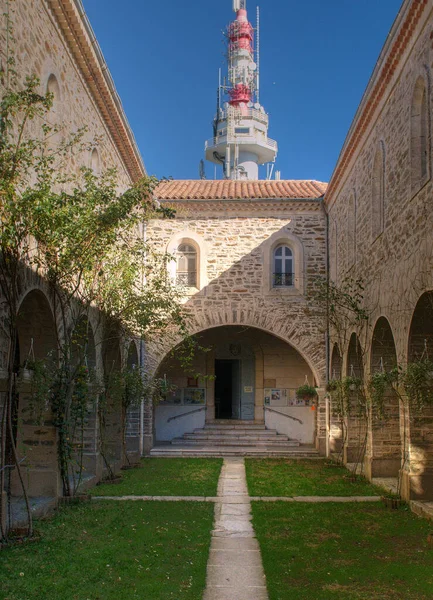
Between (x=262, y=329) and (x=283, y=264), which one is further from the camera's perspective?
(x=283, y=264)

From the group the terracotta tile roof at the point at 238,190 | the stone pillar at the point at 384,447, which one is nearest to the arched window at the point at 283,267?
the terracotta tile roof at the point at 238,190

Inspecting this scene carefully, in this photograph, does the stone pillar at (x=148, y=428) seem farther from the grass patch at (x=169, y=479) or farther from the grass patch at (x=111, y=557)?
the grass patch at (x=111, y=557)

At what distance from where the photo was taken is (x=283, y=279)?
62.6 feet

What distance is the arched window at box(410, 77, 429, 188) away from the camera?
404 inches

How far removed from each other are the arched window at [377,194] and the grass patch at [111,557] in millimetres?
6158

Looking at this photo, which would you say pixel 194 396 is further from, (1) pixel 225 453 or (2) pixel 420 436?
(2) pixel 420 436

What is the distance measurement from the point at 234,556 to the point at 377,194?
7.85 meters

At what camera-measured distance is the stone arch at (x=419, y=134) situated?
1021cm

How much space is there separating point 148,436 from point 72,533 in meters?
10.4

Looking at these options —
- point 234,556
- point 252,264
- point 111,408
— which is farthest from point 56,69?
point 252,264

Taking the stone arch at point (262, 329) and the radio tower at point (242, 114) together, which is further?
the radio tower at point (242, 114)

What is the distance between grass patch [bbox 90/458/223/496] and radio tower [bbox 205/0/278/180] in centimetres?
2247

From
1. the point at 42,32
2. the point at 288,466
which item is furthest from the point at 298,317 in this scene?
the point at 42,32

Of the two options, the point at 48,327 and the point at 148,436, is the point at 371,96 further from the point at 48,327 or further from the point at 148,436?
the point at 148,436
